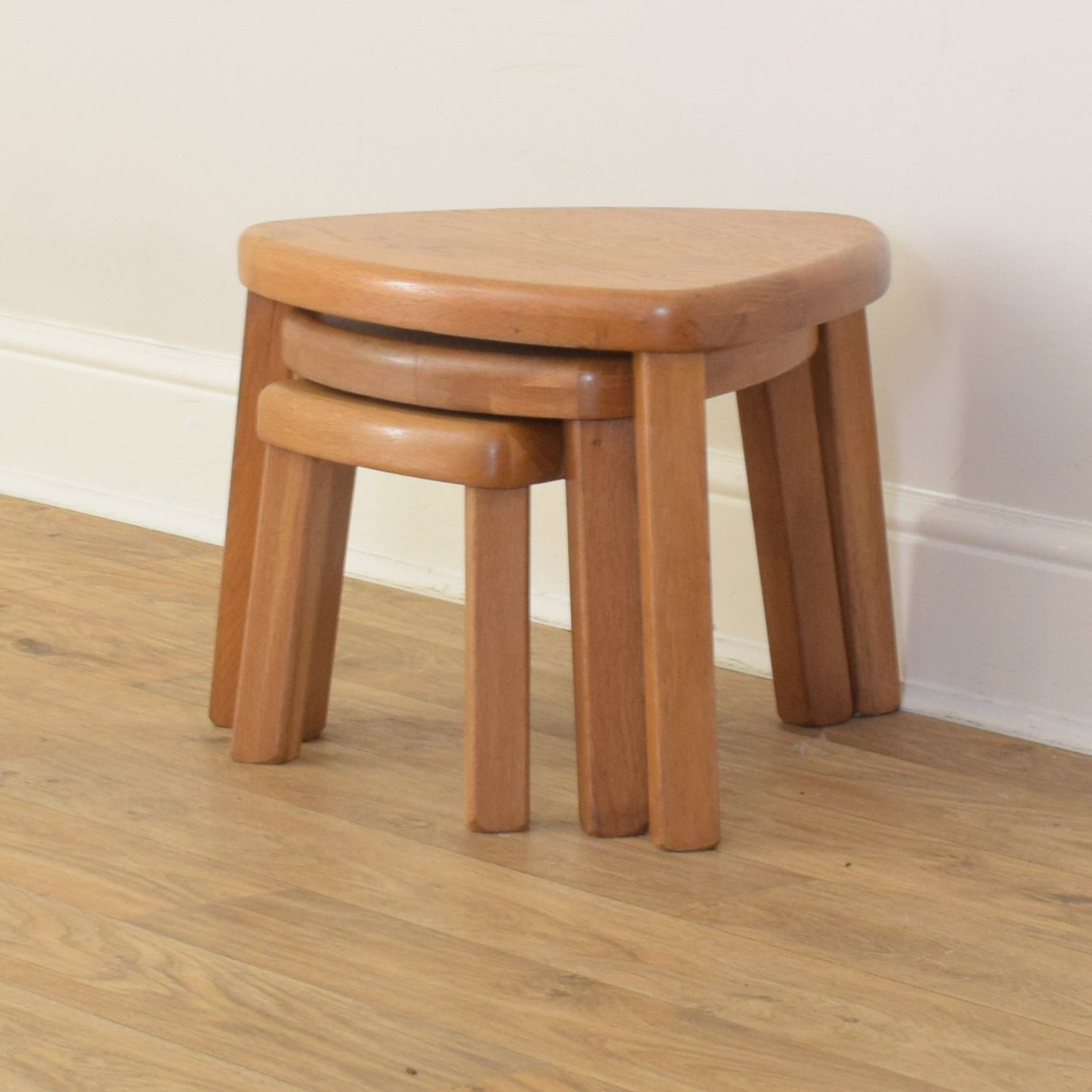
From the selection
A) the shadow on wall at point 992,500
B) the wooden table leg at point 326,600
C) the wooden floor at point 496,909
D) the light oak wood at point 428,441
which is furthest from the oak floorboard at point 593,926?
the shadow on wall at point 992,500

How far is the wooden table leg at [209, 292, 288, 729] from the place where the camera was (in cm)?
113

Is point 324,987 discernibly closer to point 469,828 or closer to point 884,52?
point 469,828

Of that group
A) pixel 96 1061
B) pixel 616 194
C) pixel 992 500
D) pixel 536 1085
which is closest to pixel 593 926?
pixel 536 1085

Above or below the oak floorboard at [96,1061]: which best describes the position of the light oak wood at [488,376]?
above

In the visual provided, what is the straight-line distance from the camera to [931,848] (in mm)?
1043

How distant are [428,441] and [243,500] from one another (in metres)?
0.23

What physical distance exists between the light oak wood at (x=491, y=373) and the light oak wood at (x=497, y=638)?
6 centimetres

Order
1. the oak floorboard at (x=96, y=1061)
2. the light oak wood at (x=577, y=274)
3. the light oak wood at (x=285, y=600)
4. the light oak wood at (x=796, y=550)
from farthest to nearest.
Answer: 1. the light oak wood at (x=796, y=550)
2. the light oak wood at (x=285, y=600)
3. the light oak wood at (x=577, y=274)
4. the oak floorboard at (x=96, y=1061)

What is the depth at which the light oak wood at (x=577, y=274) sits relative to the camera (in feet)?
3.06

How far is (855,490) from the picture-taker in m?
1.20

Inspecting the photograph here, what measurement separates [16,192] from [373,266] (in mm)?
925

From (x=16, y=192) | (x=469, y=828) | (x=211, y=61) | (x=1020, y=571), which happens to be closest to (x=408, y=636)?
(x=469, y=828)

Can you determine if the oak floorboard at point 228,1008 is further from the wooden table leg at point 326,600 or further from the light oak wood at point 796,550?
the light oak wood at point 796,550

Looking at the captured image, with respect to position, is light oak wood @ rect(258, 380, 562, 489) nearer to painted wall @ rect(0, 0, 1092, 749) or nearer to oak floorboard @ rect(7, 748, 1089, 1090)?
oak floorboard @ rect(7, 748, 1089, 1090)
